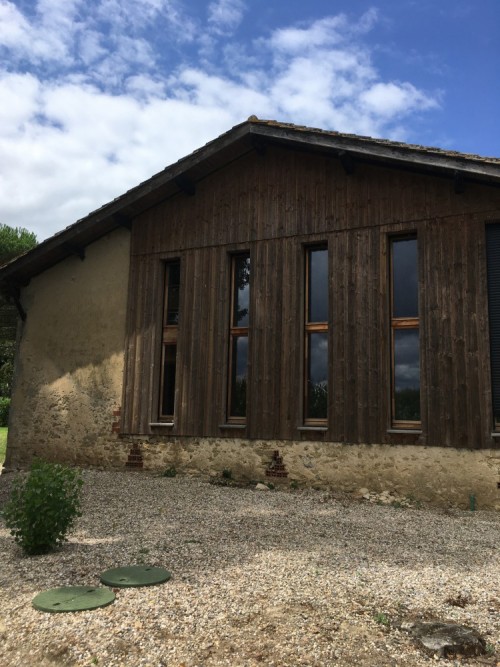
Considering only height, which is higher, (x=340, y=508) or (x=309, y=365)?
(x=309, y=365)

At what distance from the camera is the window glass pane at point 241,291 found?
35.8ft

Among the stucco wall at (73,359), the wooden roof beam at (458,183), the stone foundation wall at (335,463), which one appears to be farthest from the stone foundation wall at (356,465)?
the wooden roof beam at (458,183)

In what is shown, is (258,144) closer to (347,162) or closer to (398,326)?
(347,162)

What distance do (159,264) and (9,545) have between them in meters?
6.96

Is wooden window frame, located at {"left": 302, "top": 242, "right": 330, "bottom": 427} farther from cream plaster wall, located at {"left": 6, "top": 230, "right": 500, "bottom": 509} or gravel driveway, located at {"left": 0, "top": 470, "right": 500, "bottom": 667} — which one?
gravel driveway, located at {"left": 0, "top": 470, "right": 500, "bottom": 667}

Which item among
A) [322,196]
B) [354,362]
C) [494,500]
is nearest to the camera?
[494,500]

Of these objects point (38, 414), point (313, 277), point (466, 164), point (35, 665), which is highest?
point (466, 164)

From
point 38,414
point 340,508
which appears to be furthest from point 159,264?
point 340,508

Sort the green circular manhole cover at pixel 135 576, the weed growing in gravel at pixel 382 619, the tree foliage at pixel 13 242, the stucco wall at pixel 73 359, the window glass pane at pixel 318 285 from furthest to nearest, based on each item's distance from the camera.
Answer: the tree foliage at pixel 13 242, the stucco wall at pixel 73 359, the window glass pane at pixel 318 285, the green circular manhole cover at pixel 135 576, the weed growing in gravel at pixel 382 619

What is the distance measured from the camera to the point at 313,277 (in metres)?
10.4

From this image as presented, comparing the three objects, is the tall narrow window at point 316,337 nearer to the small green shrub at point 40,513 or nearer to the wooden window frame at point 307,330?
the wooden window frame at point 307,330

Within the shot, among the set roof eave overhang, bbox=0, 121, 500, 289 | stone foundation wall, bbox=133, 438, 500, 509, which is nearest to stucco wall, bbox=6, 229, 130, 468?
roof eave overhang, bbox=0, 121, 500, 289

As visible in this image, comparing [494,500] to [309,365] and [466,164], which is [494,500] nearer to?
[309,365]

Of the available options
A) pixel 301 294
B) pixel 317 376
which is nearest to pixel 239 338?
pixel 301 294
